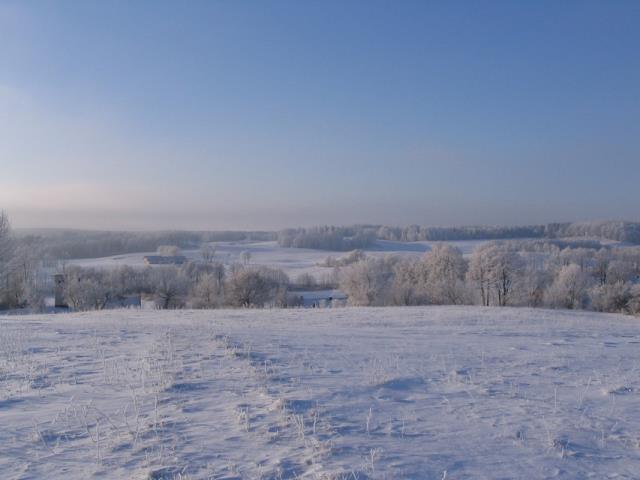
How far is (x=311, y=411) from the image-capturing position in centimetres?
660

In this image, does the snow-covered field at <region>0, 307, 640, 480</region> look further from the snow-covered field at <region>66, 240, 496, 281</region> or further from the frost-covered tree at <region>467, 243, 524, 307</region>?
the snow-covered field at <region>66, 240, 496, 281</region>

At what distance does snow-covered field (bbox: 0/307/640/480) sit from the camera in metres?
5.07

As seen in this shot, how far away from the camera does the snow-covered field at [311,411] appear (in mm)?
5066

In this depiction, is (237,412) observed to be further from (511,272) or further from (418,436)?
(511,272)

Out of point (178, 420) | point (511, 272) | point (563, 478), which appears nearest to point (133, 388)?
point (178, 420)

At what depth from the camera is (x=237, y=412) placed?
661cm

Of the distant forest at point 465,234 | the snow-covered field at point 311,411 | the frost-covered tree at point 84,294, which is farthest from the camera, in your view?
the distant forest at point 465,234

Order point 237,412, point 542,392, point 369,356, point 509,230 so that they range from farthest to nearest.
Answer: point 509,230 < point 369,356 < point 542,392 < point 237,412

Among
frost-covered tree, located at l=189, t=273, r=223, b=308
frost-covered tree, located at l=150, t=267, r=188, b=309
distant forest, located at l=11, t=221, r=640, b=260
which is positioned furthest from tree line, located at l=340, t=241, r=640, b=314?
distant forest, located at l=11, t=221, r=640, b=260

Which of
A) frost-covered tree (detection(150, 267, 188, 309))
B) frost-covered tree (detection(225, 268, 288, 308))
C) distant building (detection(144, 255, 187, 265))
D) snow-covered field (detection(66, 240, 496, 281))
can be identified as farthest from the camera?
snow-covered field (detection(66, 240, 496, 281))

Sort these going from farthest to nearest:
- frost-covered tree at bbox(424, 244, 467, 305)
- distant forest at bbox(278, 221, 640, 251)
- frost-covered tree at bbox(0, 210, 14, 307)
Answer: distant forest at bbox(278, 221, 640, 251) < frost-covered tree at bbox(424, 244, 467, 305) < frost-covered tree at bbox(0, 210, 14, 307)

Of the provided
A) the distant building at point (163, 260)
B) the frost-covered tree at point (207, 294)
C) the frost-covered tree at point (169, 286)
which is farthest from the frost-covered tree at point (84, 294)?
the distant building at point (163, 260)

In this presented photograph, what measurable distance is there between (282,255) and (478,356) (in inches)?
5157

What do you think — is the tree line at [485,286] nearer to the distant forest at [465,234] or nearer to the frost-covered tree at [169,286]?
the frost-covered tree at [169,286]
